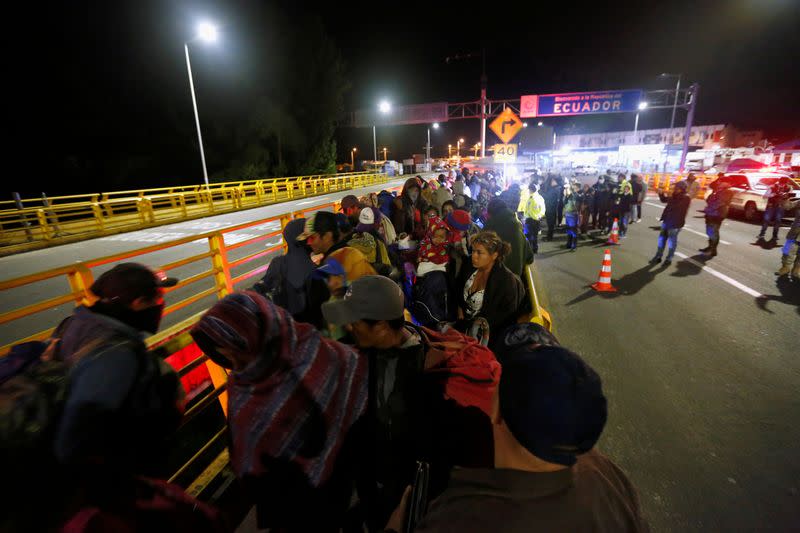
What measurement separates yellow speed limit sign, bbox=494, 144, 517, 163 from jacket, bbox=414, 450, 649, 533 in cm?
1100

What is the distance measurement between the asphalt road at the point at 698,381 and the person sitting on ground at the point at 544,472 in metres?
2.34

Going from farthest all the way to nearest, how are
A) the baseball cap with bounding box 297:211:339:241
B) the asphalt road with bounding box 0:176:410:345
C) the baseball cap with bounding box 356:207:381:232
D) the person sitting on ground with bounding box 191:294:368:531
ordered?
1. the asphalt road with bounding box 0:176:410:345
2. the baseball cap with bounding box 356:207:381:232
3. the baseball cap with bounding box 297:211:339:241
4. the person sitting on ground with bounding box 191:294:368:531

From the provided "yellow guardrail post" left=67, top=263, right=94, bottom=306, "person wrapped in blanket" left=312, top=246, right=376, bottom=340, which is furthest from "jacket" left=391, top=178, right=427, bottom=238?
"yellow guardrail post" left=67, top=263, right=94, bottom=306

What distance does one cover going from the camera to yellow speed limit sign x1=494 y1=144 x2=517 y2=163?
11.1 metres

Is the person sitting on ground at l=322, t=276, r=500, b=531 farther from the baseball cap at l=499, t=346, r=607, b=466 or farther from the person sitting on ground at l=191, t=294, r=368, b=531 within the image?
the baseball cap at l=499, t=346, r=607, b=466

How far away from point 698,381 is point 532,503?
452 centimetres

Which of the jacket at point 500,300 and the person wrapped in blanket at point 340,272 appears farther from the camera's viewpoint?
the jacket at point 500,300

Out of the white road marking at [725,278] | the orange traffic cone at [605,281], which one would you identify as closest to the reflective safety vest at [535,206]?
the orange traffic cone at [605,281]

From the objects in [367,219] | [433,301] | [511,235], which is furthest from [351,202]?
[433,301]

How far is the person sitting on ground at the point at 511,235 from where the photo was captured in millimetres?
4605

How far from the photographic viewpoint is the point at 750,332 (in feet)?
17.6

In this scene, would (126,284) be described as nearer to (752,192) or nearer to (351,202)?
(351,202)

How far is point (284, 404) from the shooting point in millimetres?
1446

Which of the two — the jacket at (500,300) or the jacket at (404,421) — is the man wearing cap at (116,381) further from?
the jacket at (500,300)
